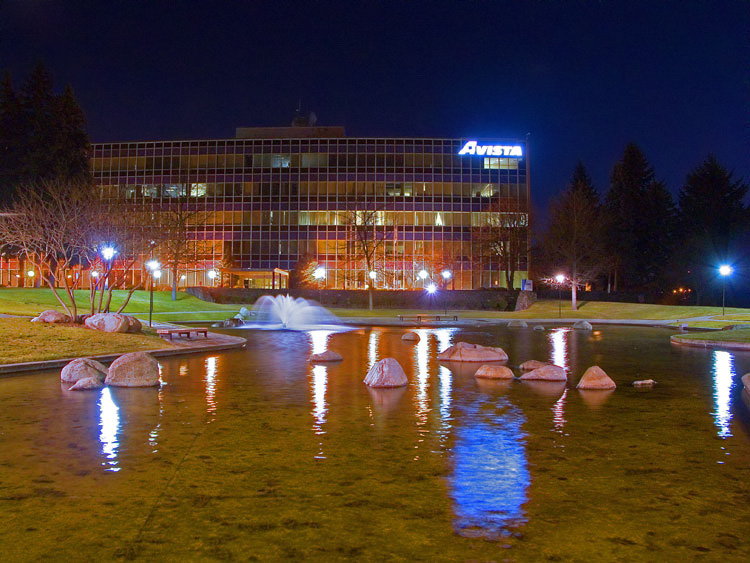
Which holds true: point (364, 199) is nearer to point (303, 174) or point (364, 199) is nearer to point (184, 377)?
point (303, 174)

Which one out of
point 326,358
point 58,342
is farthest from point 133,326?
point 326,358

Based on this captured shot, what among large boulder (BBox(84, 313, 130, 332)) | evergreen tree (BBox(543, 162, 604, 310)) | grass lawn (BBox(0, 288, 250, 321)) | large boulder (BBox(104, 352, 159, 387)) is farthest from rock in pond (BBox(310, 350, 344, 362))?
evergreen tree (BBox(543, 162, 604, 310))

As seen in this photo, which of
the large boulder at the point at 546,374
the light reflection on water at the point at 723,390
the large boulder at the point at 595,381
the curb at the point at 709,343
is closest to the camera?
the light reflection on water at the point at 723,390

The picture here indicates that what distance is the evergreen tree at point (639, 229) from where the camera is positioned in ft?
297

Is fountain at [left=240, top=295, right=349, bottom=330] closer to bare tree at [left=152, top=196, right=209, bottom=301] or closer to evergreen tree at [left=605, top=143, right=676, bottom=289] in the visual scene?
bare tree at [left=152, top=196, right=209, bottom=301]

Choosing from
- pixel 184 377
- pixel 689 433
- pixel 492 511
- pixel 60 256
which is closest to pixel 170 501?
pixel 492 511

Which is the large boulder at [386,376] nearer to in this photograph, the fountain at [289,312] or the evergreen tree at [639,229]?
the fountain at [289,312]

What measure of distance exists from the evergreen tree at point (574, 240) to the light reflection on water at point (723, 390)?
146 feet

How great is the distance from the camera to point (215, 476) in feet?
26.1

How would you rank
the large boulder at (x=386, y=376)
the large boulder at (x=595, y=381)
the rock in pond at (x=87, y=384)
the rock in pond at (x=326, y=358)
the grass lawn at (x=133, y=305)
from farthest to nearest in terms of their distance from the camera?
the grass lawn at (x=133, y=305) < the rock in pond at (x=326, y=358) < the large boulder at (x=386, y=376) < the large boulder at (x=595, y=381) < the rock in pond at (x=87, y=384)

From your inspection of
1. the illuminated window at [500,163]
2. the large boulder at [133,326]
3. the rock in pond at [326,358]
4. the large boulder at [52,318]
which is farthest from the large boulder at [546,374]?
the illuminated window at [500,163]

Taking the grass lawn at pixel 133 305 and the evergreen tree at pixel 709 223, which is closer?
the grass lawn at pixel 133 305

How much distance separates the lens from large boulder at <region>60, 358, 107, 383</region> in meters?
15.9

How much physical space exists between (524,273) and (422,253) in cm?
1503
